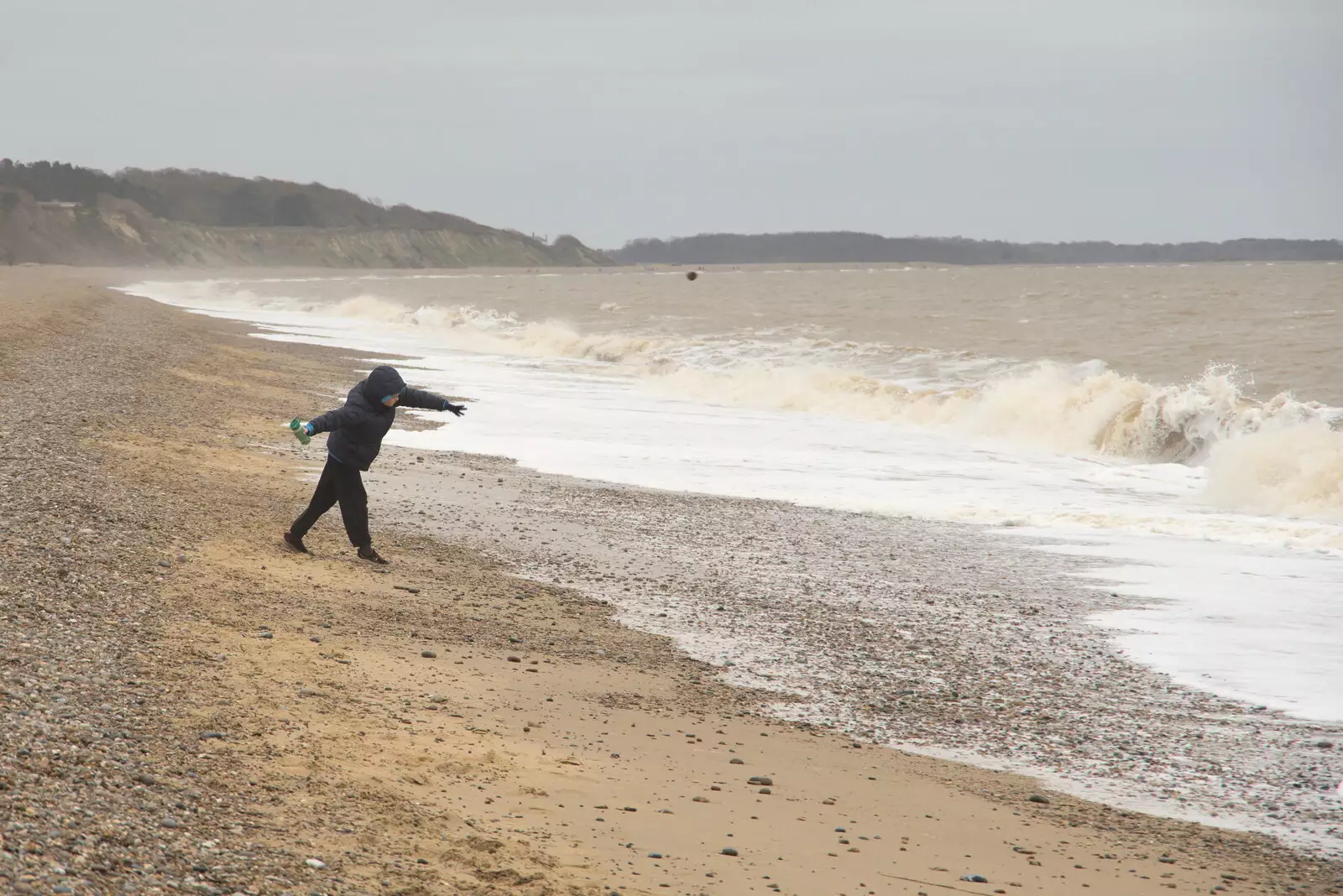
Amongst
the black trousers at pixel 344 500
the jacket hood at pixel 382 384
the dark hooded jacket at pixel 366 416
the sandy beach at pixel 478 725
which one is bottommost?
the sandy beach at pixel 478 725

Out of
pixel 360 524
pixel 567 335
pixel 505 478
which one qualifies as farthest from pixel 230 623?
pixel 567 335

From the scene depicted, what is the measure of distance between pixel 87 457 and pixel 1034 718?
821cm

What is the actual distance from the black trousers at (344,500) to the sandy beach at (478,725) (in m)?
0.26

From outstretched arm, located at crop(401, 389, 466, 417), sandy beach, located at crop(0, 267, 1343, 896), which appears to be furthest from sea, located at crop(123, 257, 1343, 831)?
outstretched arm, located at crop(401, 389, 466, 417)

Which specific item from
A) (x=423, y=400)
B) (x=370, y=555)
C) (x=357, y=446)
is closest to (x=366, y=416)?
(x=357, y=446)

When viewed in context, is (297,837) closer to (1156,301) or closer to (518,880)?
(518,880)

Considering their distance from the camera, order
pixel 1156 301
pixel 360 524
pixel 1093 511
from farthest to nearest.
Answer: pixel 1156 301 → pixel 1093 511 → pixel 360 524

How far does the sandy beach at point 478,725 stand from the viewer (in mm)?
4434

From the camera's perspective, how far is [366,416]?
9281 mm

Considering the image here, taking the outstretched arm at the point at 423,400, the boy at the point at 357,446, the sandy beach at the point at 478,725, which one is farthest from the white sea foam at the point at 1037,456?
the boy at the point at 357,446

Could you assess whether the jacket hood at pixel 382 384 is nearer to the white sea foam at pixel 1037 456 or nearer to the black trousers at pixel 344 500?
the black trousers at pixel 344 500

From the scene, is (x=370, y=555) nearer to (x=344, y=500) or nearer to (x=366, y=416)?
(x=344, y=500)

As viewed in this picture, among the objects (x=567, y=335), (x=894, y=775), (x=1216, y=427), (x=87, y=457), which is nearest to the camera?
(x=894, y=775)

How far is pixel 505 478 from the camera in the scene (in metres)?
14.0
